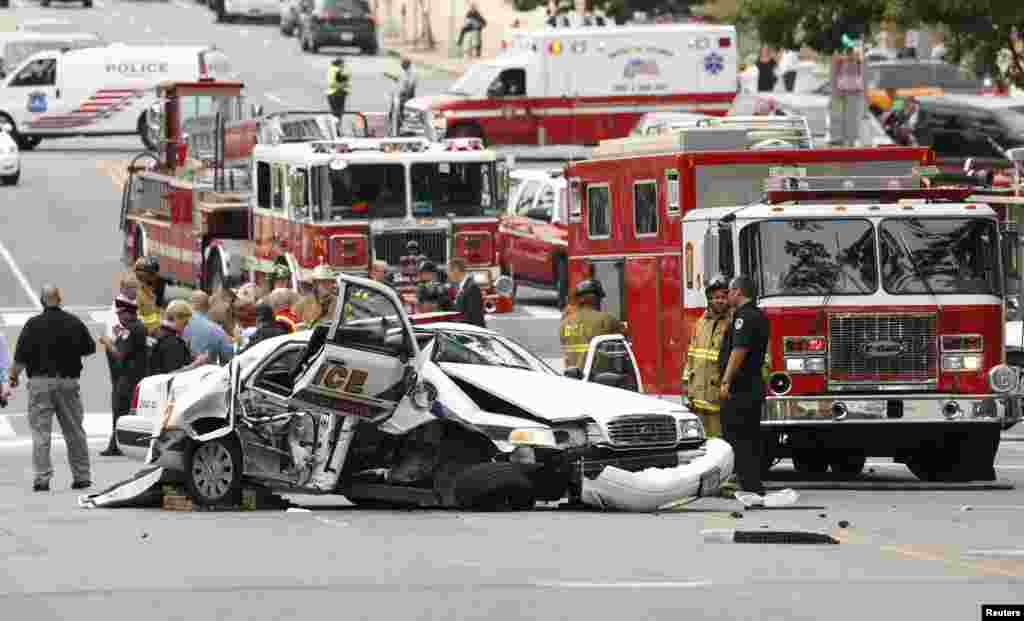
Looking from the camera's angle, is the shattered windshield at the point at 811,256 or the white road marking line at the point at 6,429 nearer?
the shattered windshield at the point at 811,256

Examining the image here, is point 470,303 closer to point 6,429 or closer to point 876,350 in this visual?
point 876,350

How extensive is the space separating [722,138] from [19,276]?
1986 centimetres

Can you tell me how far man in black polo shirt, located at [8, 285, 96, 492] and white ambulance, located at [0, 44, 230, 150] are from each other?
36.6 metres

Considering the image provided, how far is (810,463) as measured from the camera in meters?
21.0

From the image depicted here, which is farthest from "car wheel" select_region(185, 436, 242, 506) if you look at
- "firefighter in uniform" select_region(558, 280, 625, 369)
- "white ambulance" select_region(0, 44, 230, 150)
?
"white ambulance" select_region(0, 44, 230, 150)

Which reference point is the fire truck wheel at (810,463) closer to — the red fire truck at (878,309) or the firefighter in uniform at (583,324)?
the red fire truck at (878,309)

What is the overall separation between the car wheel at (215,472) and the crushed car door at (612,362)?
2.56 metres

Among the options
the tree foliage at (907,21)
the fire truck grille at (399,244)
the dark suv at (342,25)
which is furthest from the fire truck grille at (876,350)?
the dark suv at (342,25)

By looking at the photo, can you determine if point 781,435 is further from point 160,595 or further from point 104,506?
point 160,595

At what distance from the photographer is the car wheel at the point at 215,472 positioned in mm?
17141

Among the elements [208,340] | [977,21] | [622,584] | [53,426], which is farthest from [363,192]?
[622,584]

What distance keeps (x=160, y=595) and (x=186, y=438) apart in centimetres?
510

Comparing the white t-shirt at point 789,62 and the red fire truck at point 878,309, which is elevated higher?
the red fire truck at point 878,309

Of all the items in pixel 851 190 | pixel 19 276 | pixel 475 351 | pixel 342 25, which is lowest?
pixel 19 276
